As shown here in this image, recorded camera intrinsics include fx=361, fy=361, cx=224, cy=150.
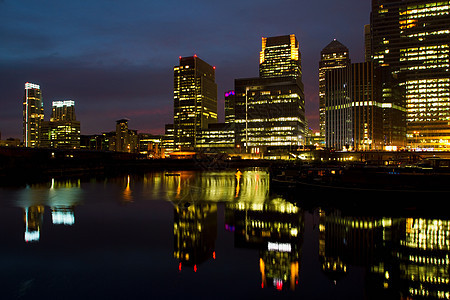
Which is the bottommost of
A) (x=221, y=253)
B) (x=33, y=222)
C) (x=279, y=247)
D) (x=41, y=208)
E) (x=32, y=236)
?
(x=221, y=253)

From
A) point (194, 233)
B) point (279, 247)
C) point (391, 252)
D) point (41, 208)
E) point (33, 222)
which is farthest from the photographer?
point (41, 208)

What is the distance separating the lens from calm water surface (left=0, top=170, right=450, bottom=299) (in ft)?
63.8

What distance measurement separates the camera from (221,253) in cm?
2614

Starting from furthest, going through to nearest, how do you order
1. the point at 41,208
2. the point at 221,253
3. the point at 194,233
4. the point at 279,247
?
the point at 41,208 < the point at 194,233 < the point at 279,247 < the point at 221,253

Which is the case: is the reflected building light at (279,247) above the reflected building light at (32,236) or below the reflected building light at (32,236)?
below

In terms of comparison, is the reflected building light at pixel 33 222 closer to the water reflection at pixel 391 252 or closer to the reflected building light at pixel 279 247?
the reflected building light at pixel 279 247

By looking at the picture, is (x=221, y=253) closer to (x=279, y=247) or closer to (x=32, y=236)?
(x=279, y=247)

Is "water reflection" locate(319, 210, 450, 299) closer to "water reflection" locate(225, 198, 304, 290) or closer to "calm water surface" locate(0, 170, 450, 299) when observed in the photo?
"calm water surface" locate(0, 170, 450, 299)

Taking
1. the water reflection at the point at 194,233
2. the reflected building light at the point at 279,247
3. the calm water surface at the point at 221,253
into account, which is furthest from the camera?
the reflected building light at the point at 279,247

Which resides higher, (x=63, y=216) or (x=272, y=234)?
(x=63, y=216)

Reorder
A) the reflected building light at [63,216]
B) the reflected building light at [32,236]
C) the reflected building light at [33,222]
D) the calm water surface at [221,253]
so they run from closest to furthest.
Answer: the calm water surface at [221,253], the reflected building light at [32,236], the reflected building light at [33,222], the reflected building light at [63,216]

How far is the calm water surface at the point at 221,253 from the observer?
19.5 m

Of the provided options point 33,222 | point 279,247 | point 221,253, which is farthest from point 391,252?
point 33,222

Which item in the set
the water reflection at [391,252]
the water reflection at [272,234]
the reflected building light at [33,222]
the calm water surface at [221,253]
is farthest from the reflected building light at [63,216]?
the water reflection at [391,252]
